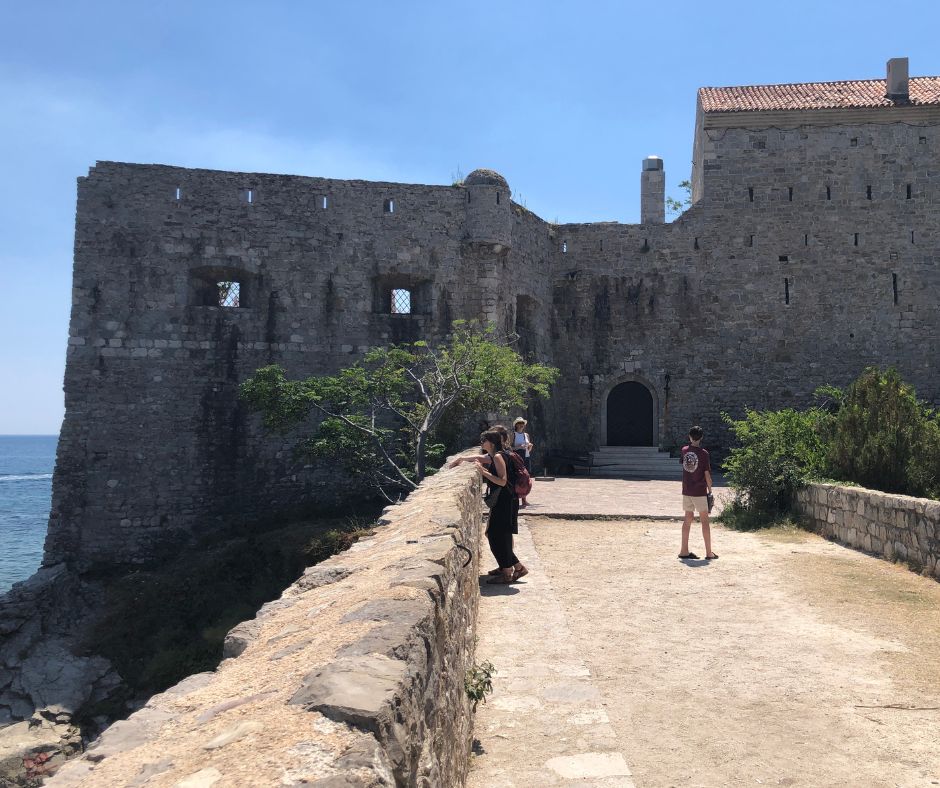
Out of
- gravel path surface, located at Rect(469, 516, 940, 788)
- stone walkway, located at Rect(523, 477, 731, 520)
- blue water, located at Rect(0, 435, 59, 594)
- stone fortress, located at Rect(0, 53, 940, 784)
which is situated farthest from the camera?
blue water, located at Rect(0, 435, 59, 594)

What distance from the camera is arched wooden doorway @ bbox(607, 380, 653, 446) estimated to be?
69.3ft

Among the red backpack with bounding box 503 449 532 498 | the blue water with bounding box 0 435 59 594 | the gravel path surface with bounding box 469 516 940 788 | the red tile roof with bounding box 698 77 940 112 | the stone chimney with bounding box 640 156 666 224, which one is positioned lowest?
the blue water with bounding box 0 435 59 594

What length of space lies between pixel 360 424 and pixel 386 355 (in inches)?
57.1

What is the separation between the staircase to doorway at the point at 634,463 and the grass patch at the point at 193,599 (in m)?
6.72

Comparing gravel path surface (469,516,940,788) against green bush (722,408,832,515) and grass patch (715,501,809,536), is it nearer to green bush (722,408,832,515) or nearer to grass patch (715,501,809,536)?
grass patch (715,501,809,536)

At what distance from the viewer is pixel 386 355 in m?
15.7

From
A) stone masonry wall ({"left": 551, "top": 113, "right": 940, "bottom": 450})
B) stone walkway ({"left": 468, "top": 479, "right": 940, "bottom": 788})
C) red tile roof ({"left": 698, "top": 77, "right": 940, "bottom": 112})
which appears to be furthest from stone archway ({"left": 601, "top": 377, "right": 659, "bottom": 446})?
stone walkway ({"left": 468, "top": 479, "right": 940, "bottom": 788})

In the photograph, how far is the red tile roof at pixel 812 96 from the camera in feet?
67.7

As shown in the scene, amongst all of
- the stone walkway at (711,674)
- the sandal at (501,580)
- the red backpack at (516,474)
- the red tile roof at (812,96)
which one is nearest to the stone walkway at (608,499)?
the stone walkway at (711,674)

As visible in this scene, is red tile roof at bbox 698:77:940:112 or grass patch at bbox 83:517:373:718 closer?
grass patch at bbox 83:517:373:718

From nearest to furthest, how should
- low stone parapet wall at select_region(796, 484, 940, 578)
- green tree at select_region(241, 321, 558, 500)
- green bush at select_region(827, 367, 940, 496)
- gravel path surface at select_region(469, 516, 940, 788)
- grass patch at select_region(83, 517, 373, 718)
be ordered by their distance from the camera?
gravel path surface at select_region(469, 516, 940, 788) < low stone parapet wall at select_region(796, 484, 940, 578) < green bush at select_region(827, 367, 940, 496) < grass patch at select_region(83, 517, 373, 718) < green tree at select_region(241, 321, 558, 500)

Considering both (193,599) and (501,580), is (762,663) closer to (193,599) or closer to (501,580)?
(501,580)

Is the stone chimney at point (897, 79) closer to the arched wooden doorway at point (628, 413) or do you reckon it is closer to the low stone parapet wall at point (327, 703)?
the arched wooden doorway at point (628, 413)

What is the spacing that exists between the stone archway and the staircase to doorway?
421 millimetres
